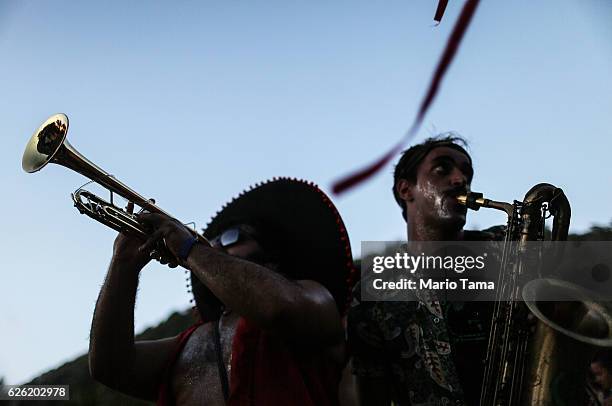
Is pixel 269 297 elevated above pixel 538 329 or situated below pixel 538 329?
above

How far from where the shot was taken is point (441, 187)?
4125 mm

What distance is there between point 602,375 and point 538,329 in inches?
42.3

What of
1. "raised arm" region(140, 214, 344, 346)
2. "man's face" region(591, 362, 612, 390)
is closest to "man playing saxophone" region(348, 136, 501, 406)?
"raised arm" region(140, 214, 344, 346)

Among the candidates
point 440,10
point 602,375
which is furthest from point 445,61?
point 602,375

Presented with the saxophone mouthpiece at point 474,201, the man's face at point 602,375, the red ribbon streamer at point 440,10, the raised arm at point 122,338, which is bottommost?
the man's face at point 602,375

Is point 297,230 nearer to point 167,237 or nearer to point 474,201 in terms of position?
point 167,237

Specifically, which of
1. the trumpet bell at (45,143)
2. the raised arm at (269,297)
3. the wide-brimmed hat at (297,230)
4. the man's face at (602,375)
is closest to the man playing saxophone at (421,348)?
the wide-brimmed hat at (297,230)

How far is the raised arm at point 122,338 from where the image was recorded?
3.44 metres

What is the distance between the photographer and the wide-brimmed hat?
3533 millimetres

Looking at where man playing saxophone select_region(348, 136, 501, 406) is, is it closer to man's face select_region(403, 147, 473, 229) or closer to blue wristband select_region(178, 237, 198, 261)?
man's face select_region(403, 147, 473, 229)

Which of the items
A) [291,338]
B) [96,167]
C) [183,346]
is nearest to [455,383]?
[291,338]

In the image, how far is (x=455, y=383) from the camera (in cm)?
331

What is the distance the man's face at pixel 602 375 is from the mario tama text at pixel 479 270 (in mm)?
797

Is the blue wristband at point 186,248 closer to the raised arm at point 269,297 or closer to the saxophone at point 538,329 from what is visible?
the raised arm at point 269,297
